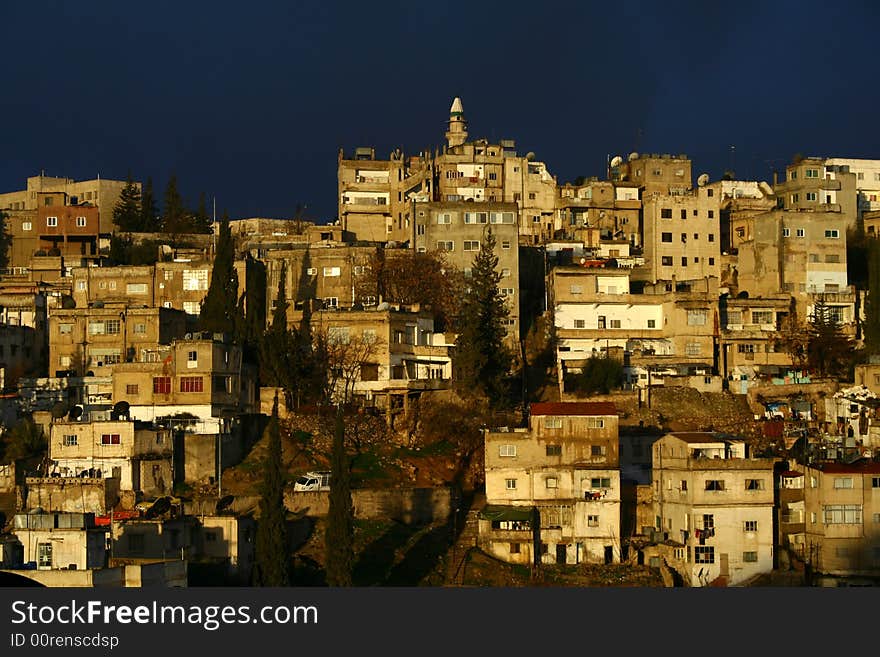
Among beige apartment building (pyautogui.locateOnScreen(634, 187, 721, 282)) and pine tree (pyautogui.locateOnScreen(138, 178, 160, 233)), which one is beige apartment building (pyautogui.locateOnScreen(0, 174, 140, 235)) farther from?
beige apartment building (pyautogui.locateOnScreen(634, 187, 721, 282))

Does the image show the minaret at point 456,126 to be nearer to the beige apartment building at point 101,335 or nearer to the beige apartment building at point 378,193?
the beige apartment building at point 378,193

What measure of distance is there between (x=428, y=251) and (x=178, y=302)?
11.8 meters

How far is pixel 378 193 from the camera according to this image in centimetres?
10525

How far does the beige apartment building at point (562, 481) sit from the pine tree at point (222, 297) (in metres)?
14.7

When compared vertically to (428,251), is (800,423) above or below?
below

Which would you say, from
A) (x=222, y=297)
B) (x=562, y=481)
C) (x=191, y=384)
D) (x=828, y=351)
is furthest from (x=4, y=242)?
(x=562, y=481)

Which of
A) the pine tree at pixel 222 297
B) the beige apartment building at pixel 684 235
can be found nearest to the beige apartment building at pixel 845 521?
the pine tree at pixel 222 297

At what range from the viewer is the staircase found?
63594mm

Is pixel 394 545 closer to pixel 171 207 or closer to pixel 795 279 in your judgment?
pixel 795 279

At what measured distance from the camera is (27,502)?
6469cm

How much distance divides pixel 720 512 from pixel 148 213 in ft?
164

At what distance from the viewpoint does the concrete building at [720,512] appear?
66.0m

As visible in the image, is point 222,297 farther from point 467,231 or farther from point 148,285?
point 467,231

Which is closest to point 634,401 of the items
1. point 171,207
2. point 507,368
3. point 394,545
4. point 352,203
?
point 507,368
